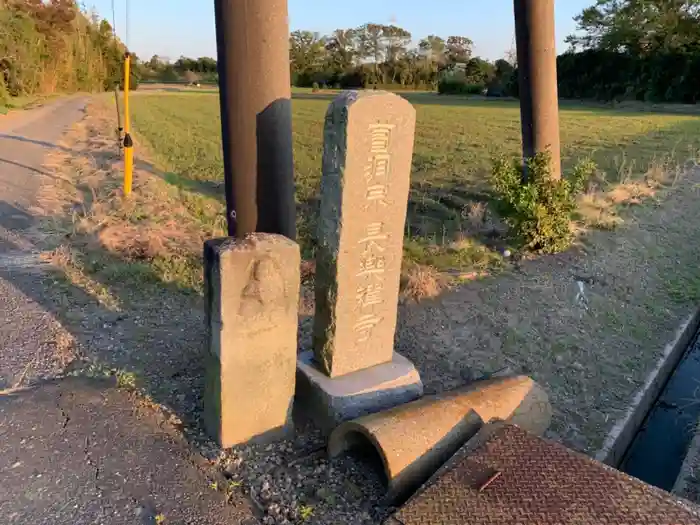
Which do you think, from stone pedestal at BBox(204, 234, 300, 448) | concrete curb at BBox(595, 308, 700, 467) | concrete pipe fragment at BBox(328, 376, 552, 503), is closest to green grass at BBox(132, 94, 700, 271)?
concrete curb at BBox(595, 308, 700, 467)

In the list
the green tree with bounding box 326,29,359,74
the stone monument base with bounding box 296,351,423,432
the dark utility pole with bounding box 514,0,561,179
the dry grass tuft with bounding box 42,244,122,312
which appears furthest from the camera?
the green tree with bounding box 326,29,359,74

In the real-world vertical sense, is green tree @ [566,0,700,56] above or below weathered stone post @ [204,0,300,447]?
above

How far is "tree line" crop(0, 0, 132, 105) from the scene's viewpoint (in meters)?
24.2

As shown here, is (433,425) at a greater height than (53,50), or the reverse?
(53,50)

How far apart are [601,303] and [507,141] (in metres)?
11.3

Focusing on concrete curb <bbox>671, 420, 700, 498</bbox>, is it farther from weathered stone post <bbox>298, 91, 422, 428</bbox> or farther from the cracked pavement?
the cracked pavement

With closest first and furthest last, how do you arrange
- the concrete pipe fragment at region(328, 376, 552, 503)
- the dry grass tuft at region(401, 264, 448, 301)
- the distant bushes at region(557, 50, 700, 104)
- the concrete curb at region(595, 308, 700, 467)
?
the concrete pipe fragment at region(328, 376, 552, 503) < the concrete curb at region(595, 308, 700, 467) < the dry grass tuft at region(401, 264, 448, 301) < the distant bushes at region(557, 50, 700, 104)

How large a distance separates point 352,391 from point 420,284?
2215 millimetres

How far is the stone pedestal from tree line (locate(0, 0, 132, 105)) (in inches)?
882

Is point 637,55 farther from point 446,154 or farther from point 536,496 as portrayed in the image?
point 536,496

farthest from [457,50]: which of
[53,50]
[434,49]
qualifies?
[53,50]

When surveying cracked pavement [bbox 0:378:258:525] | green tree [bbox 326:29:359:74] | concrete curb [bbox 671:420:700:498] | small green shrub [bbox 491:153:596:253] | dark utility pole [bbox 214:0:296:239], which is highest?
green tree [bbox 326:29:359:74]

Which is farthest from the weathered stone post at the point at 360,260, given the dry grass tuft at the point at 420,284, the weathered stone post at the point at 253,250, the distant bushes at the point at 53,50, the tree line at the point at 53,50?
the distant bushes at the point at 53,50

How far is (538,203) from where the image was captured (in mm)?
6555
